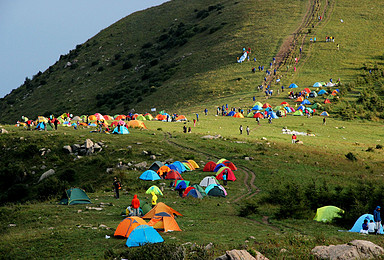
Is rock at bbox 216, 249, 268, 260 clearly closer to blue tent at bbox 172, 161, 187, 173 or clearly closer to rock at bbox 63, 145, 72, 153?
blue tent at bbox 172, 161, 187, 173

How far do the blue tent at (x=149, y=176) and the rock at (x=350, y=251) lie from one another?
21.1 m

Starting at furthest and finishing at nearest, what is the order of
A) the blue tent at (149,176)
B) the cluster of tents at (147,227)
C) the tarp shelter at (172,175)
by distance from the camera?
1. the tarp shelter at (172,175)
2. the blue tent at (149,176)
3. the cluster of tents at (147,227)

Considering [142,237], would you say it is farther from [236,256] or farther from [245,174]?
[245,174]

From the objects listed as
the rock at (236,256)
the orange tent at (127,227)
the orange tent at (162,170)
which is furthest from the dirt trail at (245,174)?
the rock at (236,256)

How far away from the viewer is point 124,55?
443 feet

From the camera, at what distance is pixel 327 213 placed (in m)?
25.9

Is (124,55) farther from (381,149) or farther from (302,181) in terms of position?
(302,181)

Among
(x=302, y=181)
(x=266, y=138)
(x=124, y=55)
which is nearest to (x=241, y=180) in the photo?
(x=302, y=181)

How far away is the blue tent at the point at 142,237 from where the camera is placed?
18.8m

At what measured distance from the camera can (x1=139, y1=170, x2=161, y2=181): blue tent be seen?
36972mm

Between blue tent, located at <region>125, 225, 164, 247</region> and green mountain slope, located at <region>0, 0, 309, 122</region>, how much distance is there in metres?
67.8

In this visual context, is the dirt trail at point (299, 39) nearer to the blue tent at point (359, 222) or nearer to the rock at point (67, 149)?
the rock at point (67, 149)

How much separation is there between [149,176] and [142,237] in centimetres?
1821

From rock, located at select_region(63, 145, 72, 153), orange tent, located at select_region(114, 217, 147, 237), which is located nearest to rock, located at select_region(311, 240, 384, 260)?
orange tent, located at select_region(114, 217, 147, 237)
